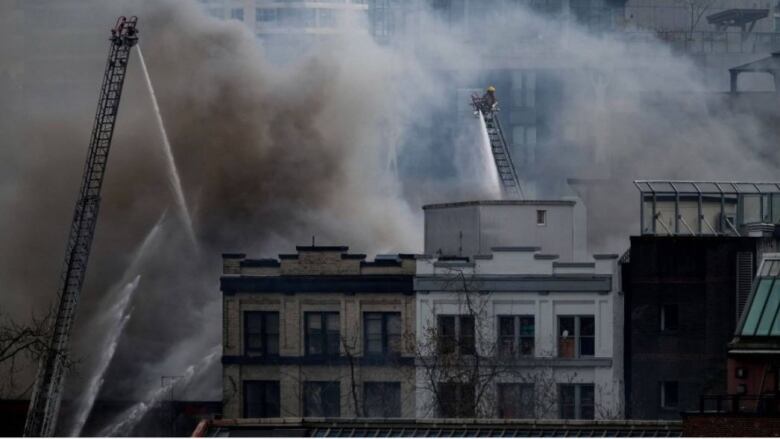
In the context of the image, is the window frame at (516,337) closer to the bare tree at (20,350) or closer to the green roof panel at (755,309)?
the bare tree at (20,350)

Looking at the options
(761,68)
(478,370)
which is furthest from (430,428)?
(761,68)

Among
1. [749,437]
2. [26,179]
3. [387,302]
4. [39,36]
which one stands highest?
[39,36]

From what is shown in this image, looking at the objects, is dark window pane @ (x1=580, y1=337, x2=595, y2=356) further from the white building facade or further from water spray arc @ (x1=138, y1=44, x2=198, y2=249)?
water spray arc @ (x1=138, y1=44, x2=198, y2=249)

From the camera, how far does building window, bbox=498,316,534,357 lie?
72875 mm

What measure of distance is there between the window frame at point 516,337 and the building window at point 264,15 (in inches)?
2428

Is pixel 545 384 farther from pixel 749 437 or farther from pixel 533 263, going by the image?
pixel 749 437

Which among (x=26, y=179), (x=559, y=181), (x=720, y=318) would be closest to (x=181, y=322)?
(x=26, y=179)

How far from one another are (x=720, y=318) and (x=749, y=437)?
20283mm

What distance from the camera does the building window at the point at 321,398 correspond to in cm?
7244

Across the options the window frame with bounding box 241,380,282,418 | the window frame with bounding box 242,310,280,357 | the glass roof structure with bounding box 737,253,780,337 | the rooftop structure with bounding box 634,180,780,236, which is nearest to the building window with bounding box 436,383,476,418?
the window frame with bounding box 241,380,282,418

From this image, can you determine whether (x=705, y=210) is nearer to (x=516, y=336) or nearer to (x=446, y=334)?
(x=516, y=336)

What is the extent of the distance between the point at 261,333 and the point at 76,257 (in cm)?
1207

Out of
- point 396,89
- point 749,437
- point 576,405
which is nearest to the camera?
point 749,437

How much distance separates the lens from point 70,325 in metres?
81.9
